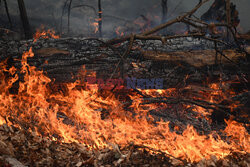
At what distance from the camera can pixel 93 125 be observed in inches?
111

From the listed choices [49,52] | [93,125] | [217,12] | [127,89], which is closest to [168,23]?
[127,89]

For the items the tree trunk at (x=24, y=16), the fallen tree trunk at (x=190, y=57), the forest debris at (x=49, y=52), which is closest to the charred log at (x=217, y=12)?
the fallen tree trunk at (x=190, y=57)

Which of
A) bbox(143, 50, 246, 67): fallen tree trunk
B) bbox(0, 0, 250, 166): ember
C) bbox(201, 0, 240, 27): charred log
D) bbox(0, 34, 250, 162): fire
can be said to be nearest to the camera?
bbox(0, 34, 250, 162): fire

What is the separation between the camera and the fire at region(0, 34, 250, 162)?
7.34 feet

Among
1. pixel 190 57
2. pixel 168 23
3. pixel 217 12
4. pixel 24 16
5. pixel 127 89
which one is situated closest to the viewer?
pixel 168 23

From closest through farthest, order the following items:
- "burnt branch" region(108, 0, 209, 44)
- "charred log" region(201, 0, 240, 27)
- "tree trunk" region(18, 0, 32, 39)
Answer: "burnt branch" region(108, 0, 209, 44)
"tree trunk" region(18, 0, 32, 39)
"charred log" region(201, 0, 240, 27)

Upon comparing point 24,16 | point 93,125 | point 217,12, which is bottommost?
point 93,125

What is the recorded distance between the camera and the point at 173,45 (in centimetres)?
393

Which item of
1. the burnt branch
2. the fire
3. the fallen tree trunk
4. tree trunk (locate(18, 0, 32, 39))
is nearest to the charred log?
the fallen tree trunk

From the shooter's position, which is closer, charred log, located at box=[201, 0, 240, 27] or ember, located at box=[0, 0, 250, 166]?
ember, located at box=[0, 0, 250, 166]

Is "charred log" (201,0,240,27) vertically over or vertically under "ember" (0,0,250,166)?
over

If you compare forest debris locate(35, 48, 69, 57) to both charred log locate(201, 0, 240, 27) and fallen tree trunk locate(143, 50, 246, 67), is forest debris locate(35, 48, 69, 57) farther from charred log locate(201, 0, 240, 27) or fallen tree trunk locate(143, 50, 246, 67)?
charred log locate(201, 0, 240, 27)

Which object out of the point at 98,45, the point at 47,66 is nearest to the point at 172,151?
the point at 98,45

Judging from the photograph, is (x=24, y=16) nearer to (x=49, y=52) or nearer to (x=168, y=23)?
(x=49, y=52)
